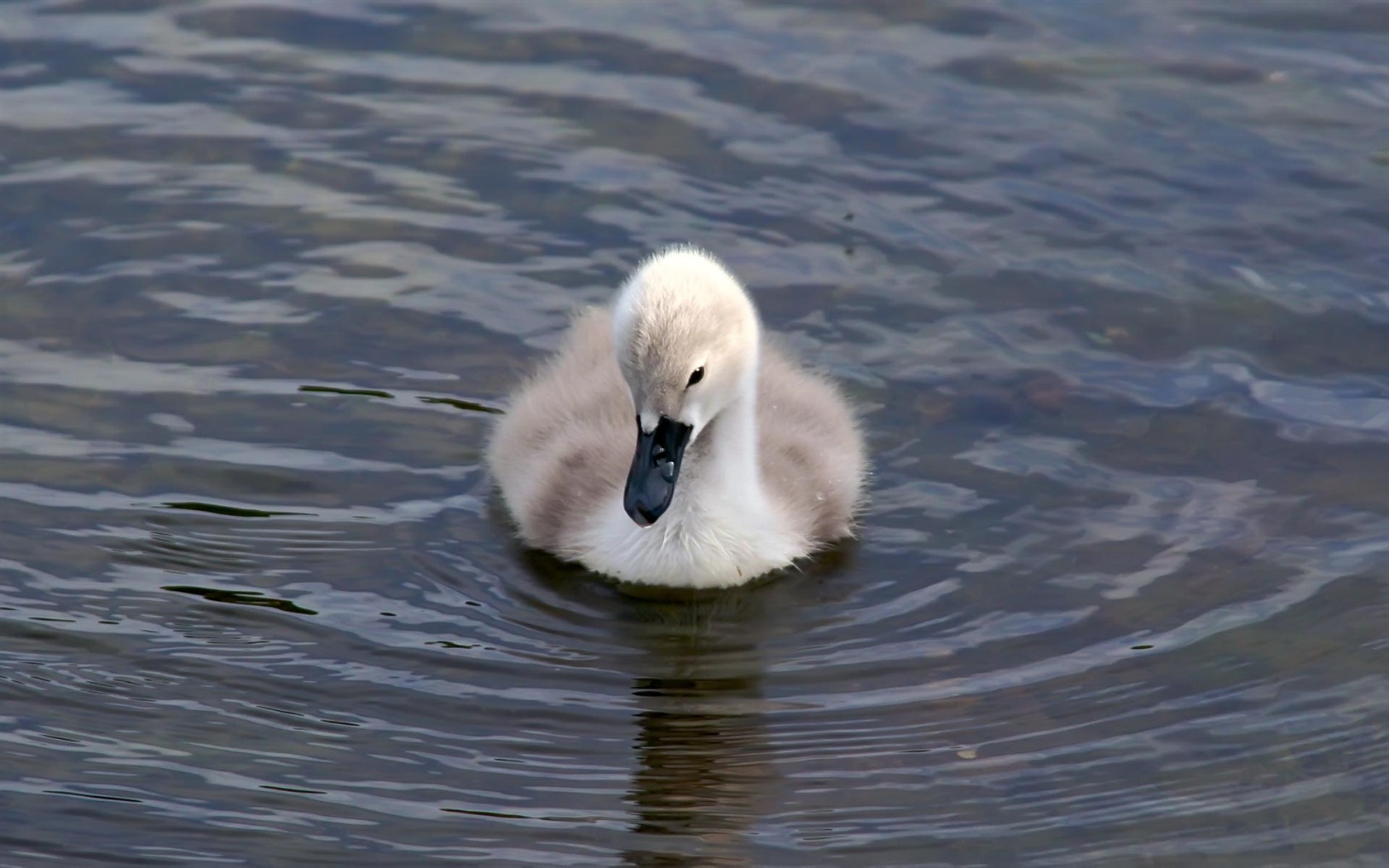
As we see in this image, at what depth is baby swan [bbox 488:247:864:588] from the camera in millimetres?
5988

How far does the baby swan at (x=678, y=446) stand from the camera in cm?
599

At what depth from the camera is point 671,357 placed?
5.88 m

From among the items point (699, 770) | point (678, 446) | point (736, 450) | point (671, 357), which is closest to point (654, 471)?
point (678, 446)

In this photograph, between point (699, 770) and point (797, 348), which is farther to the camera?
point (797, 348)

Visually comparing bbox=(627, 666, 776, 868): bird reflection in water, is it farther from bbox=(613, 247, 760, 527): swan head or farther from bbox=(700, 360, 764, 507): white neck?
bbox=(700, 360, 764, 507): white neck

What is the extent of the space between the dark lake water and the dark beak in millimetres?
430

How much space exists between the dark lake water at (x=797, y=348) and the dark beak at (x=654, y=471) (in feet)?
1.41

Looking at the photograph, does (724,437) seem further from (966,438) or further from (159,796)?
(159,796)

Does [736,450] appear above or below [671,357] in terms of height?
below

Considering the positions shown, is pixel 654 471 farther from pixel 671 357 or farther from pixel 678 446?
pixel 671 357

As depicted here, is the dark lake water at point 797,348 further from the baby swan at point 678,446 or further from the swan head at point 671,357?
the swan head at point 671,357

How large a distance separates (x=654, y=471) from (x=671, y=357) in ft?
1.15

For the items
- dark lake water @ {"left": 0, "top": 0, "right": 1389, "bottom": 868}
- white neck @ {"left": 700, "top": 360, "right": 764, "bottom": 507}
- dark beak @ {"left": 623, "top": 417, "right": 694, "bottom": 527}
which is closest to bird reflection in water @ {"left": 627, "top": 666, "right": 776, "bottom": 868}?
dark lake water @ {"left": 0, "top": 0, "right": 1389, "bottom": 868}

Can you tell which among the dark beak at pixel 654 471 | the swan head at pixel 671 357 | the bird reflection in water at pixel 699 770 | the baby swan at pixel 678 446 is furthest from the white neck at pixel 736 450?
the bird reflection in water at pixel 699 770
